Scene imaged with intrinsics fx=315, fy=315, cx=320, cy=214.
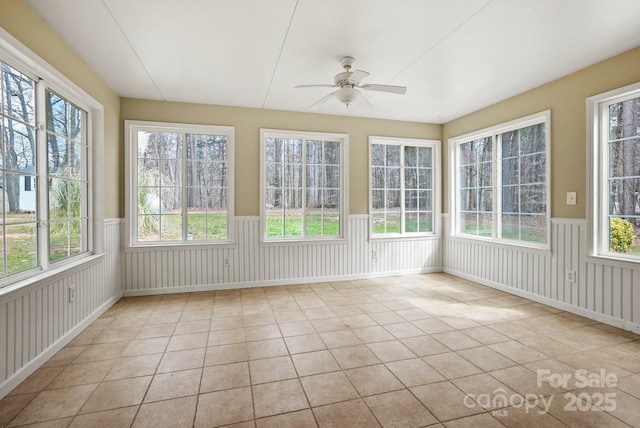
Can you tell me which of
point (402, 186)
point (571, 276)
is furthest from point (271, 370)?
point (402, 186)

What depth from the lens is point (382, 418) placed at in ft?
5.88

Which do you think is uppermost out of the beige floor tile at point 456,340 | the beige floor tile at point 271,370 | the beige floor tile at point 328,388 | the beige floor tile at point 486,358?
the beige floor tile at point 456,340

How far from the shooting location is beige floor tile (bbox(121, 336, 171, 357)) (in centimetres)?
261

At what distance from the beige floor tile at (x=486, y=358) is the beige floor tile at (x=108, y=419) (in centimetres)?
235

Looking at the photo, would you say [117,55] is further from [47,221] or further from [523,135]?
[523,135]

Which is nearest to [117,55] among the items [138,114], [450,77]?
[138,114]

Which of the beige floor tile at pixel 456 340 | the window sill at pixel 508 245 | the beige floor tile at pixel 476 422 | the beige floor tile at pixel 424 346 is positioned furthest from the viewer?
the window sill at pixel 508 245

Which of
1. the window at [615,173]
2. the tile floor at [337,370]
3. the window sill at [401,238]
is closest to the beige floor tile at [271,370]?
the tile floor at [337,370]

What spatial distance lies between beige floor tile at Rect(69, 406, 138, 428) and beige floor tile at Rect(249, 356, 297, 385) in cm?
72

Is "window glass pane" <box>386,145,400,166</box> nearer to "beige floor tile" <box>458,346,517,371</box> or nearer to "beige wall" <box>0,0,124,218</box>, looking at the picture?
"beige floor tile" <box>458,346,517,371</box>

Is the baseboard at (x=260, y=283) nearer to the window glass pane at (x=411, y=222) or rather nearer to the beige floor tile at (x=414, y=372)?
the window glass pane at (x=411, y=222)

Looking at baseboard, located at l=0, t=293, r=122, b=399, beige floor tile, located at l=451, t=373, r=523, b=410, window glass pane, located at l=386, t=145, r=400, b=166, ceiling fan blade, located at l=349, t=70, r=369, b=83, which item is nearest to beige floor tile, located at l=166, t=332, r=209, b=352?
baseboard, located at l=0, t=293, r=122, b=399

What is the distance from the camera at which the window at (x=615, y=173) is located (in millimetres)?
3006

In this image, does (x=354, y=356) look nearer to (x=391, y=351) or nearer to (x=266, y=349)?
(x=391, y=351)
